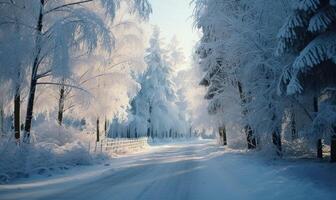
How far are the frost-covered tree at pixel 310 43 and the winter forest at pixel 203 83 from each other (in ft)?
0.10

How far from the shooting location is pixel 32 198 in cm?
886

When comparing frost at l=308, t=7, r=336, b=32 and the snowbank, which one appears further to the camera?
the snowbank

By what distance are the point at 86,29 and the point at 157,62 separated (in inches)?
1704

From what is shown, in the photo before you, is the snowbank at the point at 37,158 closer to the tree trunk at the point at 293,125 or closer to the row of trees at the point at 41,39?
the row of trees at the point at 41,39

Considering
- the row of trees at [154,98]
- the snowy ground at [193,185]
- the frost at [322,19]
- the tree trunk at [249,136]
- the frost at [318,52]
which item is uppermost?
the row of trees at [154,98]

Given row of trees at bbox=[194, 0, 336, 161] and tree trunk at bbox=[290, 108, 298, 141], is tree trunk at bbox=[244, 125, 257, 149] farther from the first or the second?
tree trunk at bbox=[290, 108, 298, 141]

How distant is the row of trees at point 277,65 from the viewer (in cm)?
941

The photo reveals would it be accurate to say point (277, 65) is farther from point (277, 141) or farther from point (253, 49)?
point (277, 141)

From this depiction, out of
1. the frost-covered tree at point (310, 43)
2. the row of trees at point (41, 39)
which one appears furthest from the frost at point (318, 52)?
the row of trees at point (41, 39)

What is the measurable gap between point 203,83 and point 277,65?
12.6 meters

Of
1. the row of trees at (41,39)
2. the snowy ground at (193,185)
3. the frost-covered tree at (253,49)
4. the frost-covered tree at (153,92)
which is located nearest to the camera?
the snowy ground at (193,185)

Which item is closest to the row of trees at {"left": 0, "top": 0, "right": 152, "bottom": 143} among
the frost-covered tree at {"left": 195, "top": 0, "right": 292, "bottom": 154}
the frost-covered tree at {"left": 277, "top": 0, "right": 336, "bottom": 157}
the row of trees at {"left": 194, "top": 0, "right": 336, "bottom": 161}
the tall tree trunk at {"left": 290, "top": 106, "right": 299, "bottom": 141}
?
the frost-covered tree at {"left": 195, "top": 0, "right": 292, "bottom": 154}

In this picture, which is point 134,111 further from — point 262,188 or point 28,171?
point 262,188

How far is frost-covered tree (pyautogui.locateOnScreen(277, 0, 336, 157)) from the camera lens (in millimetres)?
9141
